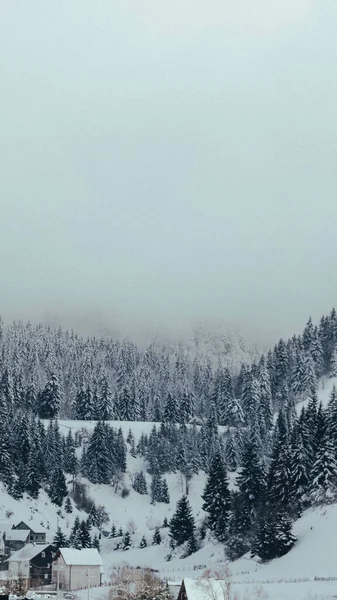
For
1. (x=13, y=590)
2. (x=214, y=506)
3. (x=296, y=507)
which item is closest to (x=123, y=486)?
(x=214, y=506)

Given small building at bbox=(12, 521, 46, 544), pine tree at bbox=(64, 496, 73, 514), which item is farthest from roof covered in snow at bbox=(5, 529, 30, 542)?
pine tree at bbox=(64, 496, 73, 514)

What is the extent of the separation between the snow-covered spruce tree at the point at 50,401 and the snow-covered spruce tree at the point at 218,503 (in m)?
70.1

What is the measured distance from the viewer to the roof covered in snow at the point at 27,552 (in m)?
106

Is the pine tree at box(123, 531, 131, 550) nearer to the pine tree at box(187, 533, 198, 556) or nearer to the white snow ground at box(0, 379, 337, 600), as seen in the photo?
the white snow ground at box(0, 379, 337, 600)

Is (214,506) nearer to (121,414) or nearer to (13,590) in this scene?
(13,590)

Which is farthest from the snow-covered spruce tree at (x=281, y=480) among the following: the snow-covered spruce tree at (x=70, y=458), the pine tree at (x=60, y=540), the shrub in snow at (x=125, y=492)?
the snow-covered spruce tree at (x=70, y=458)

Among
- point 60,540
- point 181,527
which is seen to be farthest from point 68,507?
point 181,527

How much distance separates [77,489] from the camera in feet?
496

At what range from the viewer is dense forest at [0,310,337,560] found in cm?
10556

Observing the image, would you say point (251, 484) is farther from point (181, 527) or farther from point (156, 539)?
point (156, 539)

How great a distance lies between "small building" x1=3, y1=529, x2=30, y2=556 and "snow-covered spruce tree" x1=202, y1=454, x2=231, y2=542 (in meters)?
28.6

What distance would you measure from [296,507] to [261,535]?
13133 millimetres

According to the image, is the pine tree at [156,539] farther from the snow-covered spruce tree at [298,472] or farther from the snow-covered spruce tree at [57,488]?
the snow-covered spruce tree at [298,472]

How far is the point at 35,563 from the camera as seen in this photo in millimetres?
105562
